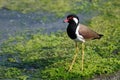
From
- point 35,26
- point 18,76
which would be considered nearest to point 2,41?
point 35,26

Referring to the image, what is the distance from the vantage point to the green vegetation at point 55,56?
10453 mm

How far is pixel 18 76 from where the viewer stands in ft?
33.9

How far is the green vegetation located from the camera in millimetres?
10453

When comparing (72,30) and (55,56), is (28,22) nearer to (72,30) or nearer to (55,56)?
(55,56)

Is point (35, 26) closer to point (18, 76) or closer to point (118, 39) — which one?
point (118, 39)

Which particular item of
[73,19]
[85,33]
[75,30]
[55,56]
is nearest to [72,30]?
[75,30]

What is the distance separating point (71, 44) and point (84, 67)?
179 cm

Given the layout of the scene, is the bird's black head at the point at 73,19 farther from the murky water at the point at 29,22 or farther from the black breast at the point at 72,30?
Result: the murky water at the point at 29,22

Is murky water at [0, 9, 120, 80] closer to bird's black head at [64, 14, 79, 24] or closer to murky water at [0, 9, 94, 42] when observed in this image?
murky water at [0, 9, 94, 42]

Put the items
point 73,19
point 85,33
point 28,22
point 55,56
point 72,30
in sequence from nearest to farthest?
1. point 72,30
2. point 73,19
3. point 85,33
4. point 55,56
5. point 28,22

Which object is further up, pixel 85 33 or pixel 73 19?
pixel 73 19

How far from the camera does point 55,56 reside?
37.9 ft

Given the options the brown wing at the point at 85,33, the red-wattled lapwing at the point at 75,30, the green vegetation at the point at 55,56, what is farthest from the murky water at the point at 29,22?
the red-wattled lapwing at the point at 75,30

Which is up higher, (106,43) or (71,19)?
(71,19)
